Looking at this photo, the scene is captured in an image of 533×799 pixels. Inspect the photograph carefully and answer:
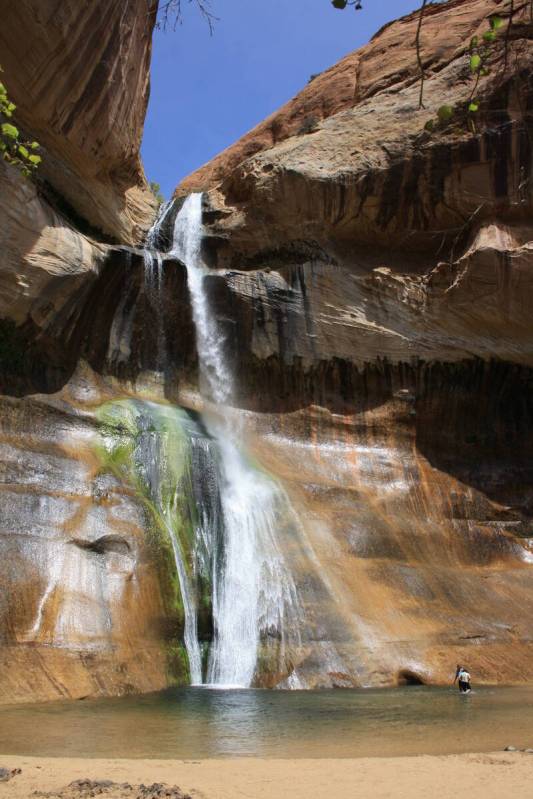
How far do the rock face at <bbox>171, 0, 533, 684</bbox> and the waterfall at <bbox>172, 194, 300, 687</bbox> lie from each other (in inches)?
62.2

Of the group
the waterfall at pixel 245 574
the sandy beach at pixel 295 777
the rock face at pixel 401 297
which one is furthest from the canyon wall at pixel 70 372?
the sandy beach at pixel 295 777

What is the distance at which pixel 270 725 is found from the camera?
8500 millimetres

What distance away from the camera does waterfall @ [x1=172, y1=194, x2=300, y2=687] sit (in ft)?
42.4

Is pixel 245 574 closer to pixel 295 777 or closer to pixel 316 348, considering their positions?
pixel 316 348

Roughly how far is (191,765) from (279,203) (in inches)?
678

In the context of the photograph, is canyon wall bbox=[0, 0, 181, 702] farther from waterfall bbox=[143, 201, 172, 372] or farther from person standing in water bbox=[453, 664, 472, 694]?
person standing in water bbox=[453, 664, 472, 694]

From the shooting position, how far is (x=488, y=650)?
13.8 m

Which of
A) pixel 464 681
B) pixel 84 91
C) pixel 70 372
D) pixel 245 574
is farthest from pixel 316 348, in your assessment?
pixel 464 681

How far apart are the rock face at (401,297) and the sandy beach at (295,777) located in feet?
39.1

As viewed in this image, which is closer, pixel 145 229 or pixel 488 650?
pixel 488 650

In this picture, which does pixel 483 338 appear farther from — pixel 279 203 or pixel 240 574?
pixel 240 574

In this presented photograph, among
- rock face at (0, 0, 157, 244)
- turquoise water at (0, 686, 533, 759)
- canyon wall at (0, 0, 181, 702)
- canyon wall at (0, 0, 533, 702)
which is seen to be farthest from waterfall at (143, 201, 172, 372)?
turquoise water at (0, 686, 533, 759)

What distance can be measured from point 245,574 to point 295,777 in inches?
338

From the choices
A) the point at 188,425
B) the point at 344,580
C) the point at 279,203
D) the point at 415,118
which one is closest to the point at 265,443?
the point at 188,425
